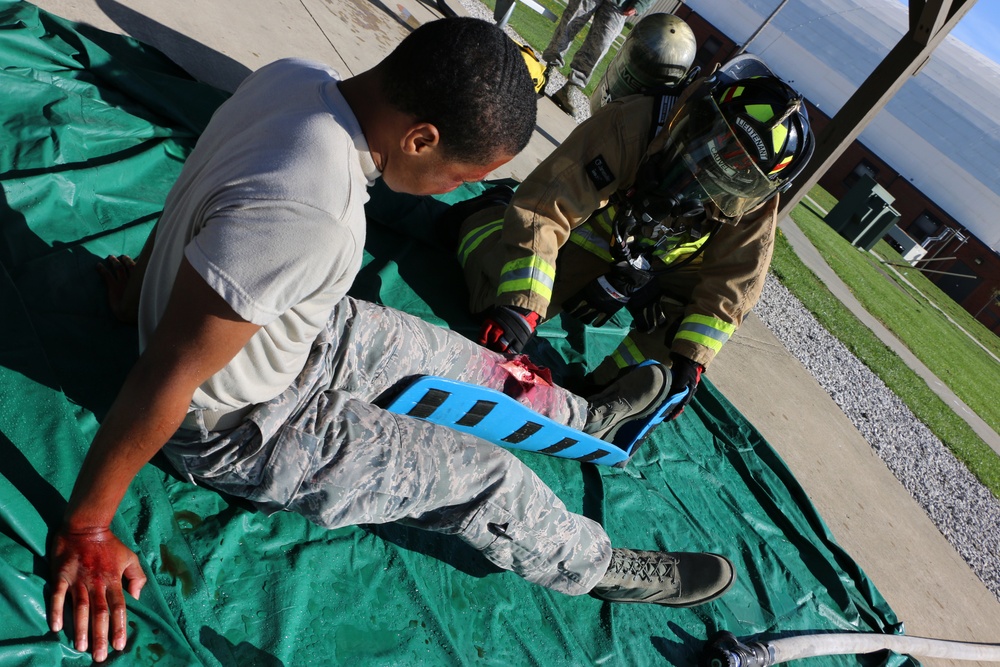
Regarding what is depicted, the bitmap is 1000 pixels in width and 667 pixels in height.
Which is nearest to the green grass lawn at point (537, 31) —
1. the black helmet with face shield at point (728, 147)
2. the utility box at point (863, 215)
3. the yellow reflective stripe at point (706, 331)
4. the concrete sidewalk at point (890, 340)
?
the concrete sidewalk at point (890, 340)

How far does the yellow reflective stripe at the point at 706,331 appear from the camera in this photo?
3172 millimetres

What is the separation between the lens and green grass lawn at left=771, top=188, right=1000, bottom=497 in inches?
277

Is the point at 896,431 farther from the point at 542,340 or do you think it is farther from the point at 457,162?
the point at 457,162

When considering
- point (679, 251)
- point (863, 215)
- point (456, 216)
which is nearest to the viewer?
point (679, 251)

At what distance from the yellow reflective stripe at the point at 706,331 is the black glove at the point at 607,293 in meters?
0.33

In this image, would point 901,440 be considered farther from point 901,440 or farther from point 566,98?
point 566,98

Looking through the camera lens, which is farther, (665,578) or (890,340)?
(890,340)

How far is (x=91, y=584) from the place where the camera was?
4.54 ft

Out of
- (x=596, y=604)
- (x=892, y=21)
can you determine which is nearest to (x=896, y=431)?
(x=596, y=604)

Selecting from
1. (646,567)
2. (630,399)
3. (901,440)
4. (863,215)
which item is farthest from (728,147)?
(863,215)

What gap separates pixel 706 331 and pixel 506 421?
1.24 meters

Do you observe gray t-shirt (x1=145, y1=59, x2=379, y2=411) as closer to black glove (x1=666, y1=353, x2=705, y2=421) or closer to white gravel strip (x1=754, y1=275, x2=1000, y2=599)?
black glove (x1=666, y1=353, x2=705, y2=421)

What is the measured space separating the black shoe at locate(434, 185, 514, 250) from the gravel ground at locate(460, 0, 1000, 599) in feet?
11.2

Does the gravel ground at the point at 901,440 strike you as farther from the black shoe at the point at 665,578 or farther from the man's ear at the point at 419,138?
the man's ear at the point at 419,138
